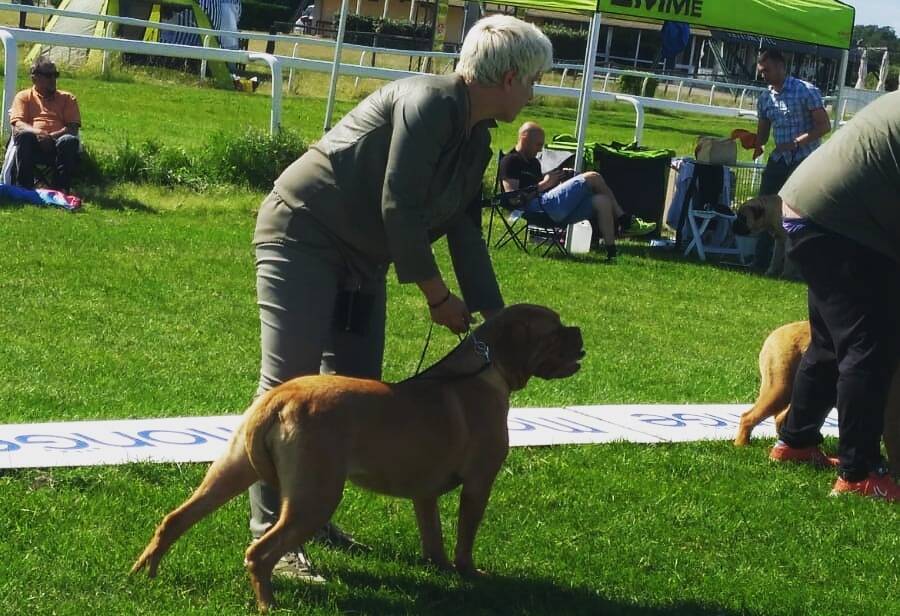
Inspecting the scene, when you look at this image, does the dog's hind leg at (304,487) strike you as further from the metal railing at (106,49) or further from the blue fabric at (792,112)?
the metal railing at (106,49)

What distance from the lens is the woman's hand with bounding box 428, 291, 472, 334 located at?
13.6 ft

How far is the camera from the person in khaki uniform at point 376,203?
394cm

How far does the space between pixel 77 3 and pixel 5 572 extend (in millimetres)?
26163

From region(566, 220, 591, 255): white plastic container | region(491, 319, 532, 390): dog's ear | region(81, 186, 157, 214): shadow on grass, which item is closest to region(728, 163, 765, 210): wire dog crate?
region(566, 220, 591, 255): white plastic container

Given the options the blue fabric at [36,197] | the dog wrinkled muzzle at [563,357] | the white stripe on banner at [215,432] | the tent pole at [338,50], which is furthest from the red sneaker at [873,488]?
the tent pole at [338,50]

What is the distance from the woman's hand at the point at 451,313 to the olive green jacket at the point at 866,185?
6.54 ft

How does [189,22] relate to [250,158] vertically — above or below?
above

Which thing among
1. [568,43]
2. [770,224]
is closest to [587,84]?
[770,224]

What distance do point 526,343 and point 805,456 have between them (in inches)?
96.6

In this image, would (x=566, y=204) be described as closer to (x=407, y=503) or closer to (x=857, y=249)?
(x=857, y=249)

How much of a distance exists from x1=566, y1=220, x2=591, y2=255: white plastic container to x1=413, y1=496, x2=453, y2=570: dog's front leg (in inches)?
337

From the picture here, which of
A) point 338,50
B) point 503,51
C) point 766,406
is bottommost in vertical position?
point 766,406

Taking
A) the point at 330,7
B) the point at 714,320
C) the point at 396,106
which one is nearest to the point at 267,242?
the point at 396,106

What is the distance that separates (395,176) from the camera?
3.91 m
